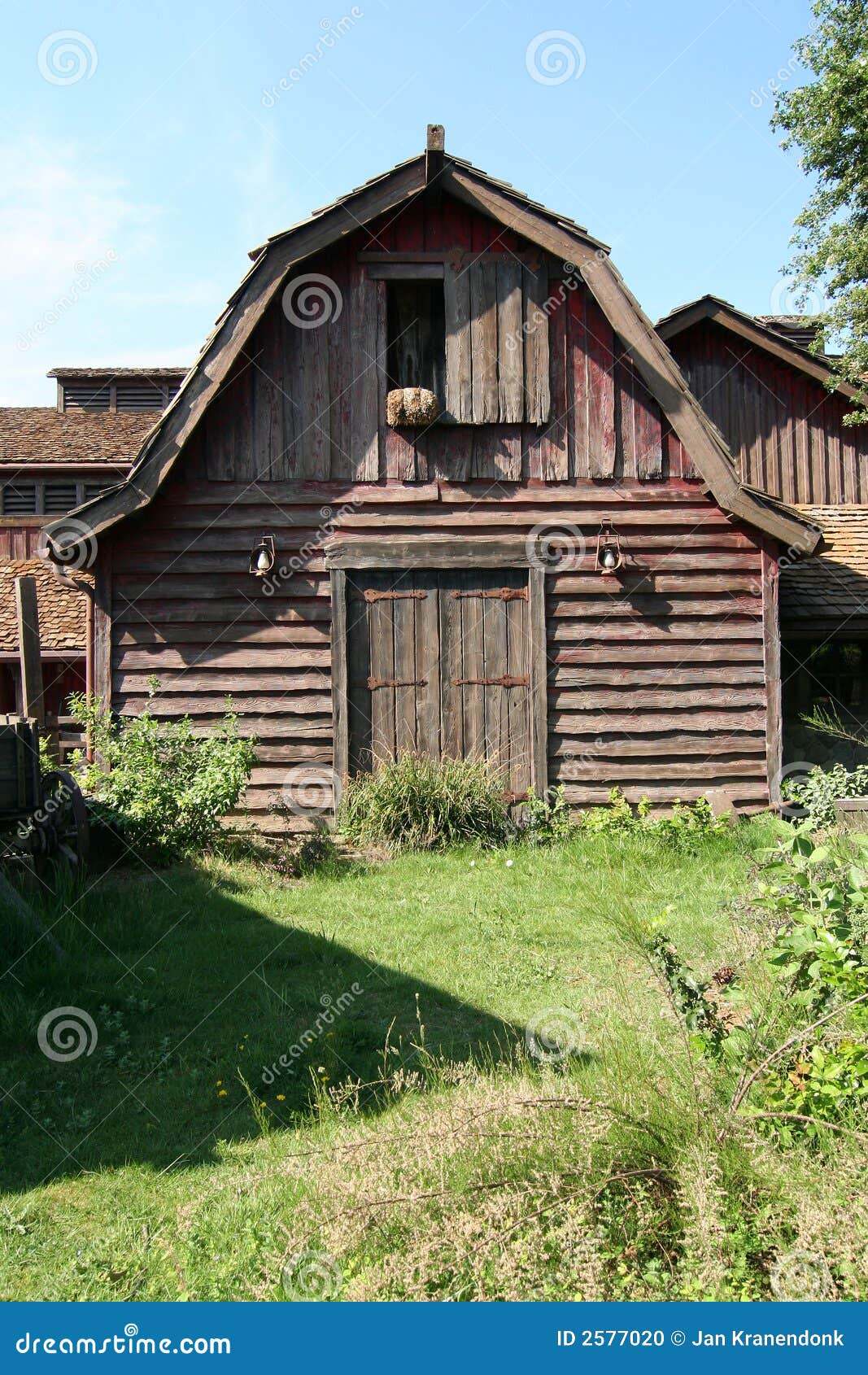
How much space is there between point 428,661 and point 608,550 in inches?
82.6

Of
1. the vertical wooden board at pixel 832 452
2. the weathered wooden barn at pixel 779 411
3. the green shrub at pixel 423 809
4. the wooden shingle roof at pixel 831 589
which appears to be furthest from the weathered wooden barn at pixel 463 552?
the vertical wooden board at pixel 832 452

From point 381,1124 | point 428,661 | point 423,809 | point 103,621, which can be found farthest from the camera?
point 428,661

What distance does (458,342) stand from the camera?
383 inches

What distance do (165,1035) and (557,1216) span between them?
2.68m

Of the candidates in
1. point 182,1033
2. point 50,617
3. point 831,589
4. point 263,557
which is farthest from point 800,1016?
point 50,617

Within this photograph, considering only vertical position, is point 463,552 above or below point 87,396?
below

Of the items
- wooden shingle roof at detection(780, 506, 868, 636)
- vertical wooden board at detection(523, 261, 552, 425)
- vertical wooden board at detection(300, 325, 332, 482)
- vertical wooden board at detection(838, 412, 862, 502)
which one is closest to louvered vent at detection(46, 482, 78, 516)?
vertical wooden board at detection(300, 325, 332, 482)

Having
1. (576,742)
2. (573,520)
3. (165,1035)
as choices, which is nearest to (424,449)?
(573,520)

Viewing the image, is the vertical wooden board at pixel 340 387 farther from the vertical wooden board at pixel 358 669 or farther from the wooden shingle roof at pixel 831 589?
the wooden shingle roof at pixel 831 589

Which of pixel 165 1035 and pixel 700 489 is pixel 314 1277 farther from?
pixel 700 489

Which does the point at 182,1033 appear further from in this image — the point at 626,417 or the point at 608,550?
the point at 626,417

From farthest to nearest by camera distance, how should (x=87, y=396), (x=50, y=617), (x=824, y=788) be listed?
(x=87, y=396) < (x=50, y=617) < (x=824, y=788)

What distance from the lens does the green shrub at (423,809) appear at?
9062 millimetres

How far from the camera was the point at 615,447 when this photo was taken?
991 cm
